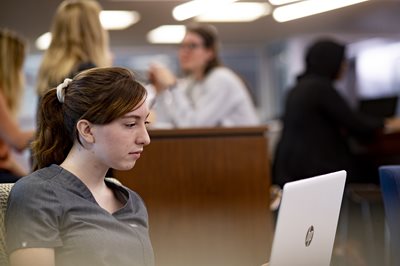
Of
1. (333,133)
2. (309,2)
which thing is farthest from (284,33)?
(333,133)

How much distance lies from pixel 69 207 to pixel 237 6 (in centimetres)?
831

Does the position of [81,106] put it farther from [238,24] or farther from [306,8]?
[238,24]

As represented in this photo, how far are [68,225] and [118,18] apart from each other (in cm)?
900

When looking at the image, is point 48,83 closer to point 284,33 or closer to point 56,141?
point 56,141

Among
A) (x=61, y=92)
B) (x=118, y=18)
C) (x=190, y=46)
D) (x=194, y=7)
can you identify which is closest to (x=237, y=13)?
(x=194, y=7)

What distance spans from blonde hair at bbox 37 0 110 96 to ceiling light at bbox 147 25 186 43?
8133 mm

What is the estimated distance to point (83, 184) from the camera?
1.65 m

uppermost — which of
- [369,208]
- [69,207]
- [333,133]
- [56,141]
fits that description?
[56,141]

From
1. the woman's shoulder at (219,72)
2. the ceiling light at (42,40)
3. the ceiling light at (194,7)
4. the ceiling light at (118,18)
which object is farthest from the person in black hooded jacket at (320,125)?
the ceiling light at (42,40)

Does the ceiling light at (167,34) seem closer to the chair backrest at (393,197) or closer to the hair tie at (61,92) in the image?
A: the chair backrest at (393,197)

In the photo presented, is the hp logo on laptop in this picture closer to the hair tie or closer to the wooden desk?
the hair tie

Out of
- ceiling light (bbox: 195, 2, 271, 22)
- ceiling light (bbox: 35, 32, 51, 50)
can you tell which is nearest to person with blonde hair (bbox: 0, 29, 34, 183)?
ceiling light (bbox: 195, 2, 271, 22)

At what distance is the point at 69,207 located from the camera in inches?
62.8

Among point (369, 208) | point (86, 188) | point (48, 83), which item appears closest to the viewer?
point (86, 188)
